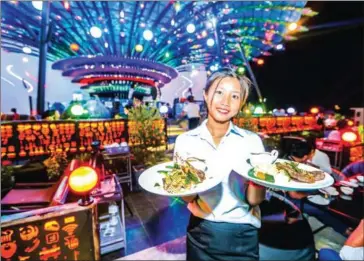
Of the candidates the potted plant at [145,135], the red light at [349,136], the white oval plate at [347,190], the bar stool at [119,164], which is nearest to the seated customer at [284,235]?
the white oval plate at [347,190]

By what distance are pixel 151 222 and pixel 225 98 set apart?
3417mm

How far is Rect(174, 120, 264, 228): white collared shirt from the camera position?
1378 millimetres

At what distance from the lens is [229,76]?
1325 millimetres

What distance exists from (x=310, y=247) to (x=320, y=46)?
45.3ft

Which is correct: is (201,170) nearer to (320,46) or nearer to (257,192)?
(257,192)

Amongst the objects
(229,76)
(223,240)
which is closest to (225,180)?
(223,240)

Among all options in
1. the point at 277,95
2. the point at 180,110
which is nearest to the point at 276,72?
the point at 277,95

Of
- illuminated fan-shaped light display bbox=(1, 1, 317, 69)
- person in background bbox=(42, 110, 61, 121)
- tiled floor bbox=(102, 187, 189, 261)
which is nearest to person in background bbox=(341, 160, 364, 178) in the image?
tiled floor bbox=(102, 187, 189, 261)

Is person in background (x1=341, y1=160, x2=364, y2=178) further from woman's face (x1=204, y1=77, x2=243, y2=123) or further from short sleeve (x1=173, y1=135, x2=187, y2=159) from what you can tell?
short sleeve (x1=173, y1=135, x2=187, y2=159)

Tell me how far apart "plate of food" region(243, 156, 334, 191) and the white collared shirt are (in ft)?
0.55

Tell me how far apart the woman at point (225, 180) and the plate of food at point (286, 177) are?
9cm

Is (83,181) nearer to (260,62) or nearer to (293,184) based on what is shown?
(293,184)

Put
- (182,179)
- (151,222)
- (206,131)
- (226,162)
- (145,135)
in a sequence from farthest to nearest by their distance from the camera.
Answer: (145,135) < (151,222) < (206,131) < (226,162) < (182,179)

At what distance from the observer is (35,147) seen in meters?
5.78
